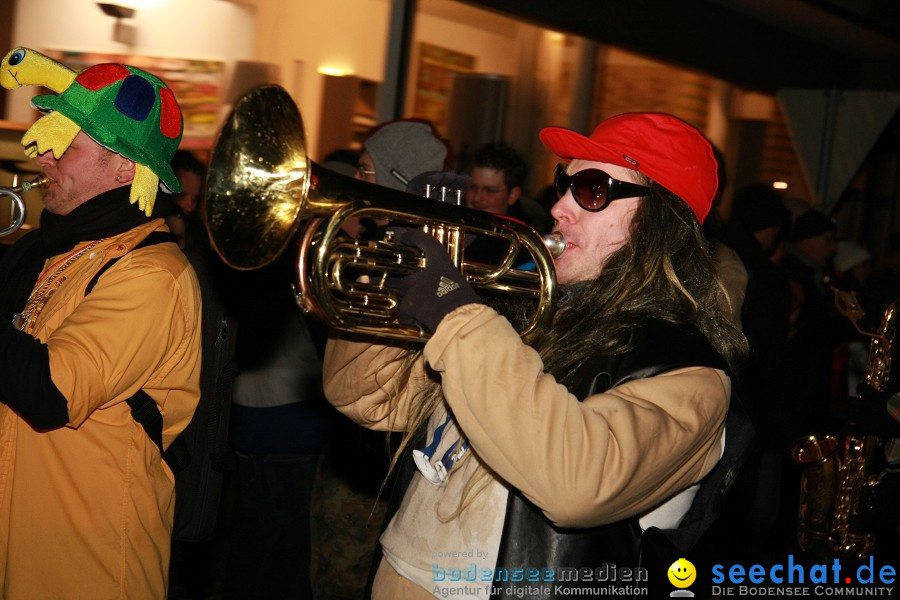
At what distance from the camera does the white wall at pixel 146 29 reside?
5480 mm

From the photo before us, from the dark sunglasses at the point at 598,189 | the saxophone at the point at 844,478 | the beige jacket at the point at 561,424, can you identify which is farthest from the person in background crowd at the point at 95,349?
the saxophone at the point at 844,478

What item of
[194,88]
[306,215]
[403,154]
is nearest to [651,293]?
[306,215]

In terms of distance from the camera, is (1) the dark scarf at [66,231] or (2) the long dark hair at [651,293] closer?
(2) the long dark hair at [651,293]

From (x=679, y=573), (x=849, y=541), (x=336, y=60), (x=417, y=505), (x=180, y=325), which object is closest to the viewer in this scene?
(x=679, y=573)

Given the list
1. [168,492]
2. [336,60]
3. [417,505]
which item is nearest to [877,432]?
[417,505]

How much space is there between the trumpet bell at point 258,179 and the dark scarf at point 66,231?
1.62 ft

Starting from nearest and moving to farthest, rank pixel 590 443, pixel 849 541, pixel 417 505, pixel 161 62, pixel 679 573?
pixel 590 443 → pixel 679 573 → pixel 417 505 → pixel 849 541 → pixel 161 62

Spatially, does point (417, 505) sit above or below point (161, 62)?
below

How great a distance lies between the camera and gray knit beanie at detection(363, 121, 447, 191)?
12.0ft

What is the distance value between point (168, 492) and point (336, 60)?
471 centimetres

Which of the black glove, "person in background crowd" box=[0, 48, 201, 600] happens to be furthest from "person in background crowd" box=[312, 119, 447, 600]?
the black glove

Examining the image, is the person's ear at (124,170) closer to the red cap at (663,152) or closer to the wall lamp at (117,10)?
the red cap at (663,152)

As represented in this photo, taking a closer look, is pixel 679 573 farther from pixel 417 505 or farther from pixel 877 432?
pixel 877 432

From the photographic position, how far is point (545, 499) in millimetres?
1813
